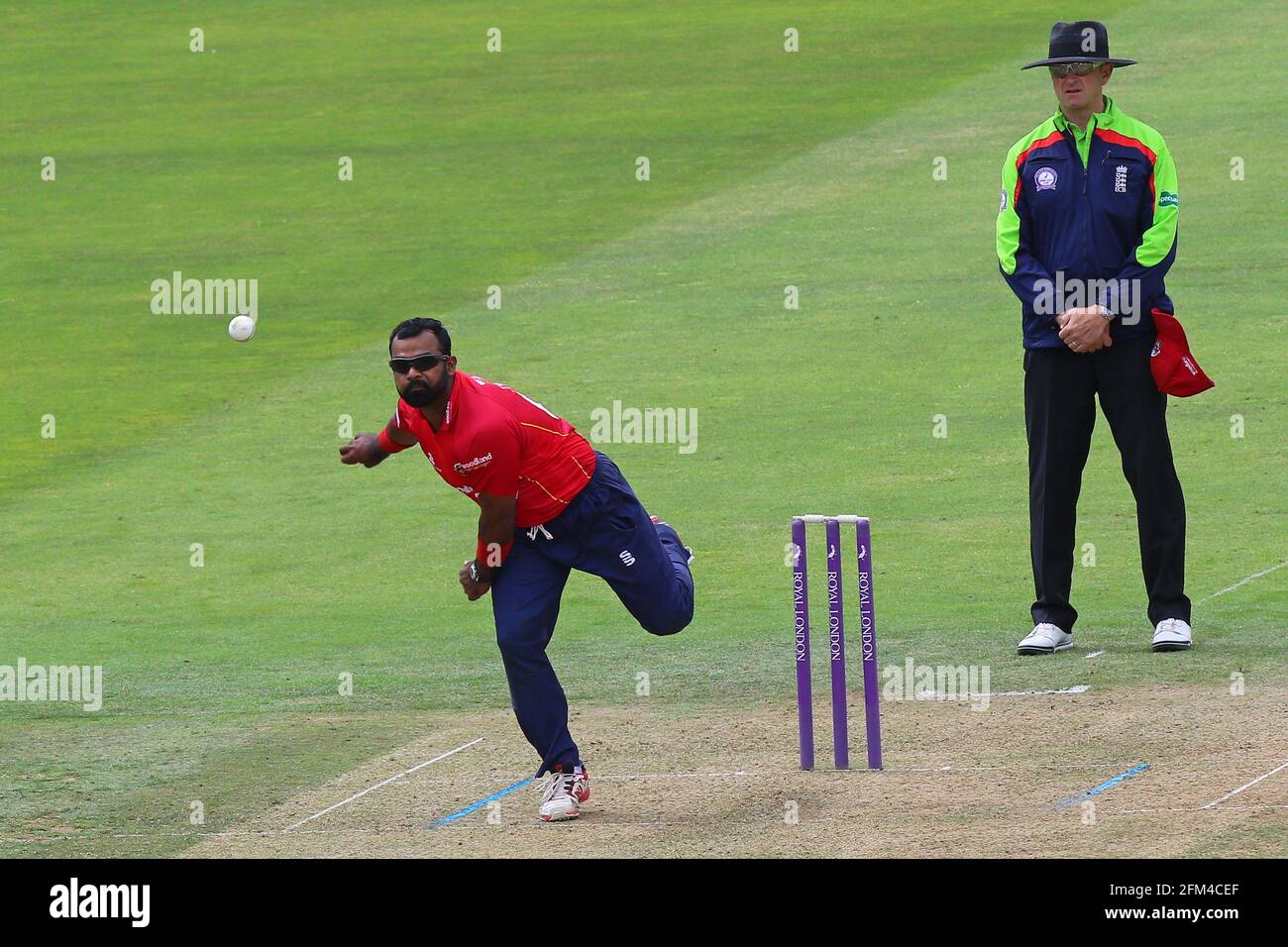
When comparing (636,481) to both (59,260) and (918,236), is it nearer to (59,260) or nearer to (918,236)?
(918,236)

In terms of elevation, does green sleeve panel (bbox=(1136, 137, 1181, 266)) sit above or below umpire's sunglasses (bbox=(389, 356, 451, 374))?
above

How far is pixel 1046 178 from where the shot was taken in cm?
1026

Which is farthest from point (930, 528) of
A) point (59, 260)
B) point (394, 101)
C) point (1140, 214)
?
point (394, 101)

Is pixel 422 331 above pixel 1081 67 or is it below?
below

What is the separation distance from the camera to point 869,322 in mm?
19281

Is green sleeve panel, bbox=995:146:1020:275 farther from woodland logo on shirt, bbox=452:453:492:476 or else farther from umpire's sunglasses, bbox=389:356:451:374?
umpire's sunglasses, bbox=389:356:451:374

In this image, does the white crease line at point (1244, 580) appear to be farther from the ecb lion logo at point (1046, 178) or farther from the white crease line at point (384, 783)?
the white crease line at point (384, 783)

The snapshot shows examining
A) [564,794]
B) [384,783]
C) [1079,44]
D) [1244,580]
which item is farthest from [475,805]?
[1244,580]

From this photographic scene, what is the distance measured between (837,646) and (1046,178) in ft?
9.35

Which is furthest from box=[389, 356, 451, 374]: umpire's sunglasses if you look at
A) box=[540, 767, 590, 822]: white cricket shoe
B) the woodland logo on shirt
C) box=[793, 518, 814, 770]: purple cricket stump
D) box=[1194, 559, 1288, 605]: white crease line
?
box=[1194, 559, 1288, 605]: white crease line

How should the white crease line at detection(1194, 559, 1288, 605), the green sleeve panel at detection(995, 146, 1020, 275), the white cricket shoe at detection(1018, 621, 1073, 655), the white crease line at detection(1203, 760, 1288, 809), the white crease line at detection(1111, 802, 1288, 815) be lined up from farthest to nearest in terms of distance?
the white crease line at detection(1194, 559, 1288, 605)
the white cricket shoe at detection(1018, 621, 1073, 655)
the green sleeve panel at detection(995, 146, 1020, 275)
the white crease line at detection(1203, 760, 1288, 809)
the white crease line at detection(1111, 802, 1288, 815)

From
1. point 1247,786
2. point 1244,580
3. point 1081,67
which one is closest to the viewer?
point 1247,786

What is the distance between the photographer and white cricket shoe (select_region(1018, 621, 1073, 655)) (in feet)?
34.7

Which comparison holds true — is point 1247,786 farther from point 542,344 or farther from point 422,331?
point 542,344
